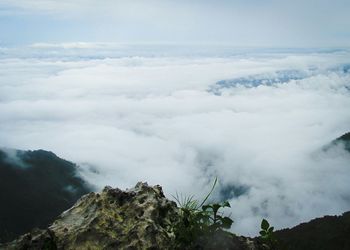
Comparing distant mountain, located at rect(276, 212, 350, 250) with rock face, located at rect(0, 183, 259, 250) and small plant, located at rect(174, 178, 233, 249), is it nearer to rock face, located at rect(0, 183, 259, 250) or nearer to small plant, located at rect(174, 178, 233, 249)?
rock face, located at rect(0, 183, 259, 250)

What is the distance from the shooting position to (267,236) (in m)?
6.32

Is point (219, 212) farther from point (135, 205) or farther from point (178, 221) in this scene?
point (135, 205)

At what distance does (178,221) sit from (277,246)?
1.51 meters

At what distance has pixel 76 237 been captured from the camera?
19.7 feet

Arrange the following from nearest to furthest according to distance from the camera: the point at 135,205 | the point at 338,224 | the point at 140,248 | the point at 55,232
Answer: the point at 140,248 → the point at 55,232 → the point at 135,205 → the point at 338,224

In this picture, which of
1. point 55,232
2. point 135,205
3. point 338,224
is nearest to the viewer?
point 55,232

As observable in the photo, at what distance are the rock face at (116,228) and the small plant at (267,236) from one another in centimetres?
19

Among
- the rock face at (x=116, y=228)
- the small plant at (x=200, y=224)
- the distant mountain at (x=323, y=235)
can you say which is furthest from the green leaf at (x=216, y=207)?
the distant mountain at (x=323, y=235)

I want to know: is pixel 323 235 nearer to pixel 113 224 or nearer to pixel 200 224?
pixel 200 224

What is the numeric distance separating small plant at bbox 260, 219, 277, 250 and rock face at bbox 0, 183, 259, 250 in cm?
19

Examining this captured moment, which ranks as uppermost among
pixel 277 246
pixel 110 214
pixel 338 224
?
pixel 110 214

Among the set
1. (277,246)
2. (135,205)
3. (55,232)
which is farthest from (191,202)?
(55,232)

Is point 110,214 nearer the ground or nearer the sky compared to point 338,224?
nearer the sky

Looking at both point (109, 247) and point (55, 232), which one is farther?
point (55, 232)
